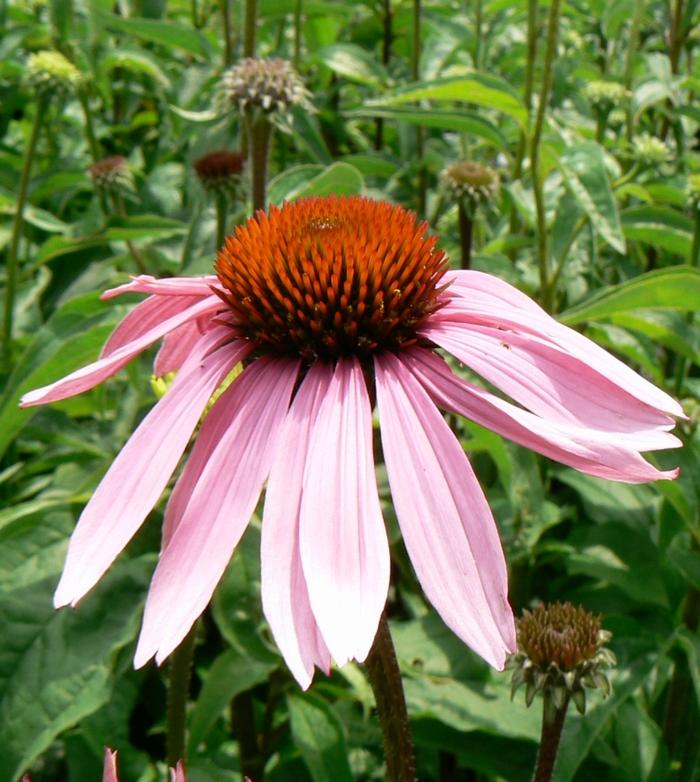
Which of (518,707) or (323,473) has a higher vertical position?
(323,473)

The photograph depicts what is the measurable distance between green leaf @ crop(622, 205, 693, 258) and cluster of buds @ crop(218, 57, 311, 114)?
48 centimetres

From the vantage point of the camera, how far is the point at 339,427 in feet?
1.96

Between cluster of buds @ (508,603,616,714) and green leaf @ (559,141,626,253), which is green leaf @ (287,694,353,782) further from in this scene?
green leaf @ (559,141,626,253)

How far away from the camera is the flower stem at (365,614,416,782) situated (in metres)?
0.63

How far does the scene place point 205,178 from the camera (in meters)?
1.39

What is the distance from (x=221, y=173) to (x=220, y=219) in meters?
0.08

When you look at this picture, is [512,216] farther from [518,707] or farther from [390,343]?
[390,343]

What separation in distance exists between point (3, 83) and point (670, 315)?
1.70m

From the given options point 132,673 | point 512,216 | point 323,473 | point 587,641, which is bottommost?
point 132,673

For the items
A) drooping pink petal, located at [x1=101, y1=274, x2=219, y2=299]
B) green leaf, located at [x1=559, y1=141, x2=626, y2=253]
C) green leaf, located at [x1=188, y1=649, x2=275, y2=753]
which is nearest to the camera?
drooping pink petal, located at [x1=101, y1=274, x2=219, y2=299]

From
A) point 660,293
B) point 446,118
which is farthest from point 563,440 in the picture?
point 446,118

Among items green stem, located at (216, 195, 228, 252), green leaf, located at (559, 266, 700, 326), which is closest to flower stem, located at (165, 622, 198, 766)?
green leaf, located at (559, 266, 700, 326)

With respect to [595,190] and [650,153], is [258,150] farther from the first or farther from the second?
[650,153]

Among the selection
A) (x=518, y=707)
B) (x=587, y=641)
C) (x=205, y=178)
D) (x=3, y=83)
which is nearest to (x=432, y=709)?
(x=518, y=707)
